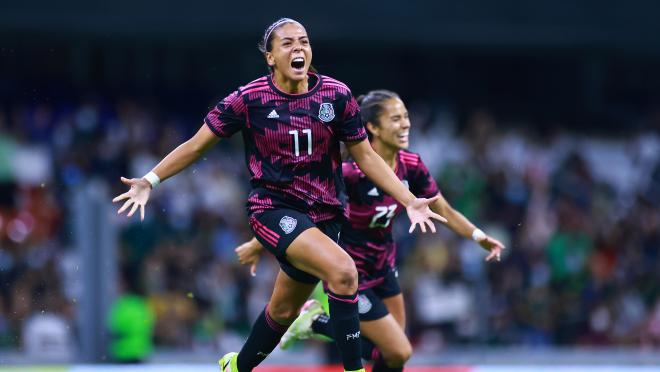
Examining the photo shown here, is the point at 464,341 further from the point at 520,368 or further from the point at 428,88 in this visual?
the point at 428,88

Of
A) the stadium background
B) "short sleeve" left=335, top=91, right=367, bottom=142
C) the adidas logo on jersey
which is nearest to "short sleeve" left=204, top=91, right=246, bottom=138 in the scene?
the adidas logo on jersey

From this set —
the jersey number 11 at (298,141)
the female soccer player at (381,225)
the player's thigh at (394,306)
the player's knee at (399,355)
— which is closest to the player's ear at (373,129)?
the female soccer player at (381,225)

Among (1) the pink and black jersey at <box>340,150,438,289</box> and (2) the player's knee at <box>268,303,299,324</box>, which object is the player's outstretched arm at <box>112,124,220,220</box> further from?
(1) the pink and black jersey at <box>340,150,438,289</box>

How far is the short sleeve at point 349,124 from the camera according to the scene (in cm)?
707

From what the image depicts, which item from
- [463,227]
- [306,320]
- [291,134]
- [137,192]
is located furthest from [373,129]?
[137,192]

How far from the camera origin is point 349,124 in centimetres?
709

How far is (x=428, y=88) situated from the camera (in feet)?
54.2

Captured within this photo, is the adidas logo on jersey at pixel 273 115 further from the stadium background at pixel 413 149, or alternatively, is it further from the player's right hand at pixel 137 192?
the stadium background at pixel 413 149

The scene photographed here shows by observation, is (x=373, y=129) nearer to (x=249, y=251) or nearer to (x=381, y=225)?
(x=381, y=225)

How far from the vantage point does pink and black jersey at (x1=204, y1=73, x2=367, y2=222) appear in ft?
22.9

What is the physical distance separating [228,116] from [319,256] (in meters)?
0.95

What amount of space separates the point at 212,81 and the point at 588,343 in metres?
5.54

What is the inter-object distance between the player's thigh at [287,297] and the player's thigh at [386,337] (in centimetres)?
76

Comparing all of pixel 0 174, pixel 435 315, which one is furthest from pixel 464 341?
pixel 0 174
